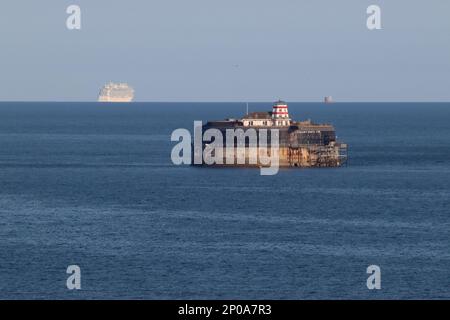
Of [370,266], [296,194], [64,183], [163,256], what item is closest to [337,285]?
[370,266]

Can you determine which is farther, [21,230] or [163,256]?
[21,230]

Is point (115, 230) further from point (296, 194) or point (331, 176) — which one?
point (331, 176)

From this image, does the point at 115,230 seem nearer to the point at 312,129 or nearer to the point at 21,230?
the point at 21,230

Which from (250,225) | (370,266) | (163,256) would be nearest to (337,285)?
(370,266)
